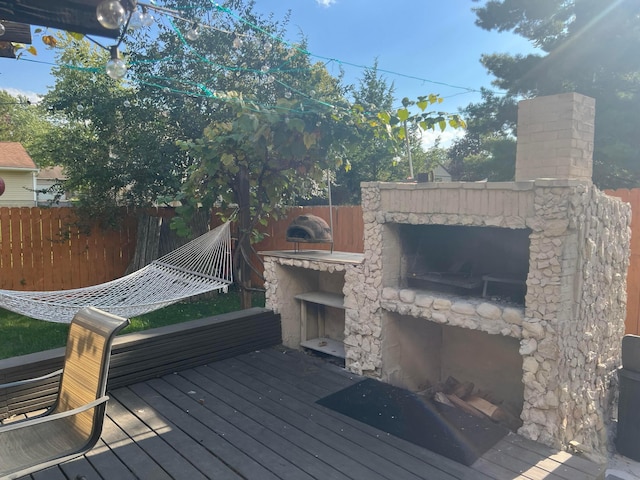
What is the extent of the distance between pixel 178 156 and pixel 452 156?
16.5 metres

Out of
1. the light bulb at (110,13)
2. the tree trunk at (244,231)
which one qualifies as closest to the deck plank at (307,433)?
the tree trunk at (244,231)

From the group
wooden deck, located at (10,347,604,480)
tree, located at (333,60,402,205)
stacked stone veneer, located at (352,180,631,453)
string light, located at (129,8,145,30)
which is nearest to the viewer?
wooden deck, located at (10,347,604,480)

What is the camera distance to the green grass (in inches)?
158

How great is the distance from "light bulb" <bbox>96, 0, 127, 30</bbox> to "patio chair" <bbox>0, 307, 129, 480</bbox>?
126 cm

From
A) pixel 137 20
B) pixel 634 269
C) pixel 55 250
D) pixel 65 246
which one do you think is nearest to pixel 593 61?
pixel 634 269

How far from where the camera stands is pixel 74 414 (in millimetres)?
1710

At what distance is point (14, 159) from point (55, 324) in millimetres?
10569

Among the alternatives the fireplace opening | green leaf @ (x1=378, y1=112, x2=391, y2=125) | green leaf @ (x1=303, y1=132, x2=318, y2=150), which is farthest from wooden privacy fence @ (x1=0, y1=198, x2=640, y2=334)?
the fireplace opening

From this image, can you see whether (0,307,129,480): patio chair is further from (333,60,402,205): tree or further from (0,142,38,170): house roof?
(0,142,38,170): house roof

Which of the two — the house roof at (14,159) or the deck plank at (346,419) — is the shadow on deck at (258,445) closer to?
the deck plank at (346,419)

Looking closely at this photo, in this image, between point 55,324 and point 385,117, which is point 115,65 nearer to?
point 385,117

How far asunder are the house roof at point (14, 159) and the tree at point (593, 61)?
12.3 m

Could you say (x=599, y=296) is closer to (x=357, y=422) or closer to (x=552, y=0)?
(x=357, y=422)

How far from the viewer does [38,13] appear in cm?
179
